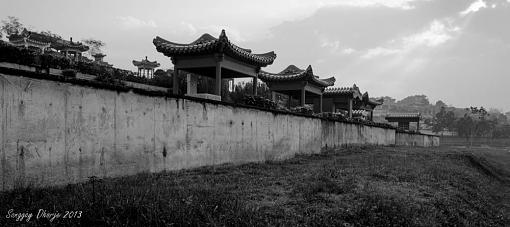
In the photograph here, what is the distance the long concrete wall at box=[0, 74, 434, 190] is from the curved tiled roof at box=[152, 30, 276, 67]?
3005 mm

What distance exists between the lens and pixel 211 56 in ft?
44.9

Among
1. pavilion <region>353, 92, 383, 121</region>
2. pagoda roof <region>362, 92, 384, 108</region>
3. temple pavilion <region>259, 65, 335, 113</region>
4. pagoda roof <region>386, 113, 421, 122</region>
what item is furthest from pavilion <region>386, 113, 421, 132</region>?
temple pavilion <region>259, 65, 335, 113</region>

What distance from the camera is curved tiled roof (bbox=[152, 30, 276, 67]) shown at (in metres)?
13.1

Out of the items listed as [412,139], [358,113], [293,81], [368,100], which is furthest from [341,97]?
[412,139]

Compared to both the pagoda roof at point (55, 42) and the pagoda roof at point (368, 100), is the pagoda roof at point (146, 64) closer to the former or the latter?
the pagoda roof at point (55, 42)

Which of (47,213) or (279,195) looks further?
(279,195)

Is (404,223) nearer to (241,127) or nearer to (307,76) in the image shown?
(241,127)

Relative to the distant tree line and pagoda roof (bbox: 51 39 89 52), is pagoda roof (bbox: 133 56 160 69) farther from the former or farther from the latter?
the distant tree line

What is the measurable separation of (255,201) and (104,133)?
2933 mm

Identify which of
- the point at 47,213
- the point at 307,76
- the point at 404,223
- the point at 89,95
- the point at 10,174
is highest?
the point at 307,76

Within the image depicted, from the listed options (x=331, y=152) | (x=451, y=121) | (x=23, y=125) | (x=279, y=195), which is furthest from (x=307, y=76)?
(x=451, y=121)

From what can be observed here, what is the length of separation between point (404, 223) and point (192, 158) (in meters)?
4.93

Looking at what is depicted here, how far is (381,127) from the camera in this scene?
2742cm

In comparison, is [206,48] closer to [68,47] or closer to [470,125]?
[68,47]
